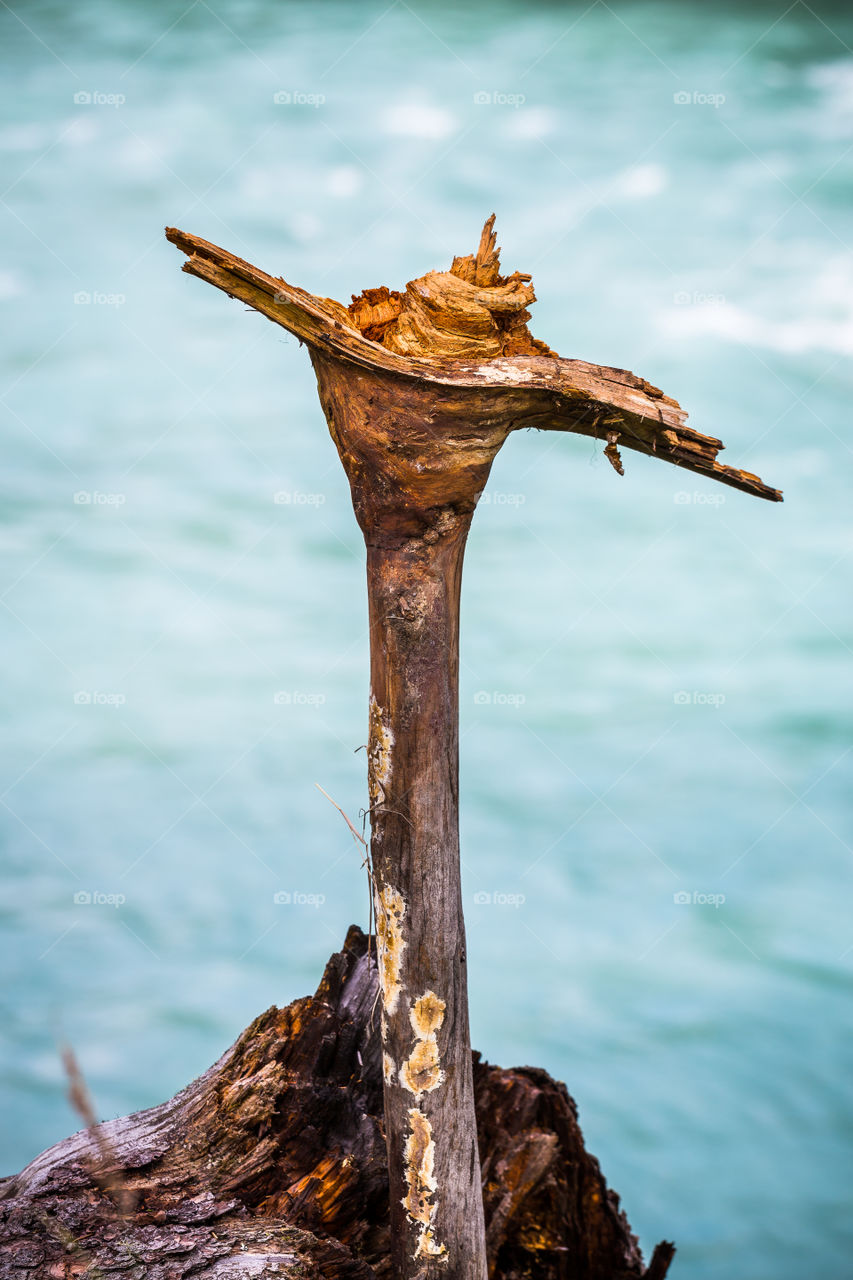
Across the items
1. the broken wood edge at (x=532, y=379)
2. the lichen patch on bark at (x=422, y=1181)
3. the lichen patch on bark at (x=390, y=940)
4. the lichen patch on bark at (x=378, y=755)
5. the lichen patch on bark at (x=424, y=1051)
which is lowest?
the lichen patch on bark at (x=422, y=1181)

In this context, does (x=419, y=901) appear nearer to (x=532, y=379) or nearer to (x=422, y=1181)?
(x=422, y=1181)

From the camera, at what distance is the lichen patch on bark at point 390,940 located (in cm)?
341

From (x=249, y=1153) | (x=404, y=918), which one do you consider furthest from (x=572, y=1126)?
(x=404, y=918)

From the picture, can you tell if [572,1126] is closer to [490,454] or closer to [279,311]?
[490,454]

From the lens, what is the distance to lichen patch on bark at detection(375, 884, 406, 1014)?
3.41 meters

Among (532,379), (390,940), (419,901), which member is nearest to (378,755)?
(419,901)

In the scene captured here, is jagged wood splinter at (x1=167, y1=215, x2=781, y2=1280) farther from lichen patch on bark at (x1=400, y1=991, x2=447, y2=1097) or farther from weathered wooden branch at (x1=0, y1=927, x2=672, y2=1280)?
weathered wooden branch at (x1=0, y1=927, x2=672, y2=1280)

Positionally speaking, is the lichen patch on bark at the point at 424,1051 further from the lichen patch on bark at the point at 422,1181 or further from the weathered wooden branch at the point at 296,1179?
the weathered wooden branch at the point at 296,1179

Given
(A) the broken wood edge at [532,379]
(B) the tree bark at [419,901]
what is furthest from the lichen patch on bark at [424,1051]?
(A) the broken wood edge at [532,379]

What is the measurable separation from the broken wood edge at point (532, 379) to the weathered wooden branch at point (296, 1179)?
77.5 inches

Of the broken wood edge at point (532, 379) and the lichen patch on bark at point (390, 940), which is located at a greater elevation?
the broken wood edge at point (532, 379)

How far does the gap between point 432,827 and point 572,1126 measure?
197cm

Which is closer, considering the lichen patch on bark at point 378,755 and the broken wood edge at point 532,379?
the broken wood edge at point 532,379

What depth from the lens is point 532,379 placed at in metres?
3.29
